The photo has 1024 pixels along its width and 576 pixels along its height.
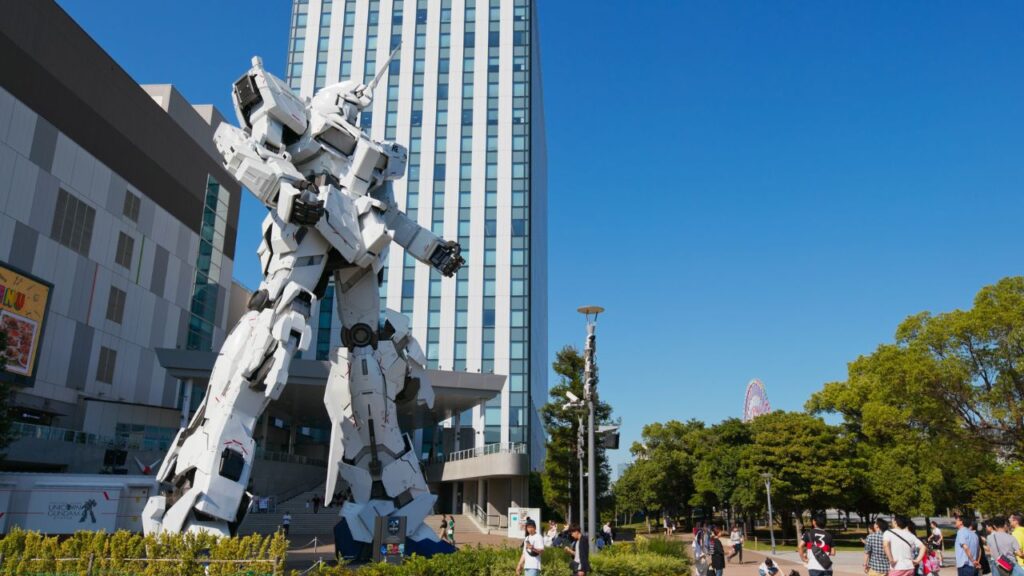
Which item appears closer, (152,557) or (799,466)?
(152,557)

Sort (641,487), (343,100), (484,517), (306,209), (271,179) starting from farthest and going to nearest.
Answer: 1. (641,487)
2. (484,517)
3. (343,100)
4. (271,179)
5. (306,209)

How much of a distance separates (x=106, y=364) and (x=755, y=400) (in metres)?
61.7

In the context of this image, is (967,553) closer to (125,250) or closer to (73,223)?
(73,223)

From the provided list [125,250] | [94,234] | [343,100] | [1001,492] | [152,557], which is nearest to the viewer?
[152,557]

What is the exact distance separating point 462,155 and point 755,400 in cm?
4119

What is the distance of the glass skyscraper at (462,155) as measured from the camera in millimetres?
59656

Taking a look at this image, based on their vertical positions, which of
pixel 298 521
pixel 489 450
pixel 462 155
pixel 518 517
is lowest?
pixel 298 521

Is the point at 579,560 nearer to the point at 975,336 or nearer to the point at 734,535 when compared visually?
the point at 734,535

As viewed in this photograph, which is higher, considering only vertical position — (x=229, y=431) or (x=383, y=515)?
(x=229, y=431)

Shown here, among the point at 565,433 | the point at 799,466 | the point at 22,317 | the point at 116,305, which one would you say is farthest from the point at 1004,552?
the point at 116,305

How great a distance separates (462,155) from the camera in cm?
6394

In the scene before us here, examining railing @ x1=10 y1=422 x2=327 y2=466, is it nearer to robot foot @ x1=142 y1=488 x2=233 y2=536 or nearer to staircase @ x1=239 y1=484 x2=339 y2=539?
staircase @ x1=239 y1=484 x2=339 y2=539

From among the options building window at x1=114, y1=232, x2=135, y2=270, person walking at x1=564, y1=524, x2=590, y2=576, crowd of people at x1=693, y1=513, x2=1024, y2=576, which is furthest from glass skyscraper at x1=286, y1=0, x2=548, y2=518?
crowd of people at x1=693, y1=513, x2=1024, y2=576

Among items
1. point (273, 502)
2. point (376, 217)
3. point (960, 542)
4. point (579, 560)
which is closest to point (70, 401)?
point (273, 502)
